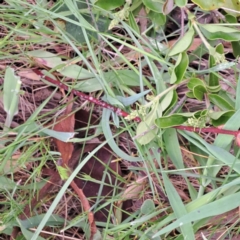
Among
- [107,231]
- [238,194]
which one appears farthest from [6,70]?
[238,194]

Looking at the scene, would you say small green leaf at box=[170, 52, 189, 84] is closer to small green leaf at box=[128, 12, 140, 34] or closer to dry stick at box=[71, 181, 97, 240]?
small green leaf at box=[128, 12, 140, 34]

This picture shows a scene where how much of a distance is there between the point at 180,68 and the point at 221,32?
0.13 metres

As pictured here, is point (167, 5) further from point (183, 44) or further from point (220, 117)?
point (220, 117)

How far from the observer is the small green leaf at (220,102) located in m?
1.02

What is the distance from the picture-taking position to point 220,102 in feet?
3.38

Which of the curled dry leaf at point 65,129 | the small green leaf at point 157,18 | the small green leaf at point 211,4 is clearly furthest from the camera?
the curled dry leaf at point 65,129

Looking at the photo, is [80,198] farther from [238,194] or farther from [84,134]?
[238,194]

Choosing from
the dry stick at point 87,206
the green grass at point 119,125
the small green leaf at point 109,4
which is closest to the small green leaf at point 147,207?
the green grass at point 119,125

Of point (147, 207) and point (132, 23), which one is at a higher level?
point (132, 23)

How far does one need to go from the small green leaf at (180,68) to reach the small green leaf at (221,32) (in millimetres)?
77

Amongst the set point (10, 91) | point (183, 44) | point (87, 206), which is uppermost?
point (183, 44)

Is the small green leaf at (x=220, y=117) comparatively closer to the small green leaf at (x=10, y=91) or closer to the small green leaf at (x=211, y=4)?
the small green leaf at (x=211, y=4)

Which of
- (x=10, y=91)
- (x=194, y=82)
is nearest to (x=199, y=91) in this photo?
(x=194, y=82)

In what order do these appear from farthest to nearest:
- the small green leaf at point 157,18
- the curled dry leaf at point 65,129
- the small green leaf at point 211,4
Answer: the curled dry leaf at point 65,129
the small green leaf at point 157,18
the small green leaf at point 211,4
